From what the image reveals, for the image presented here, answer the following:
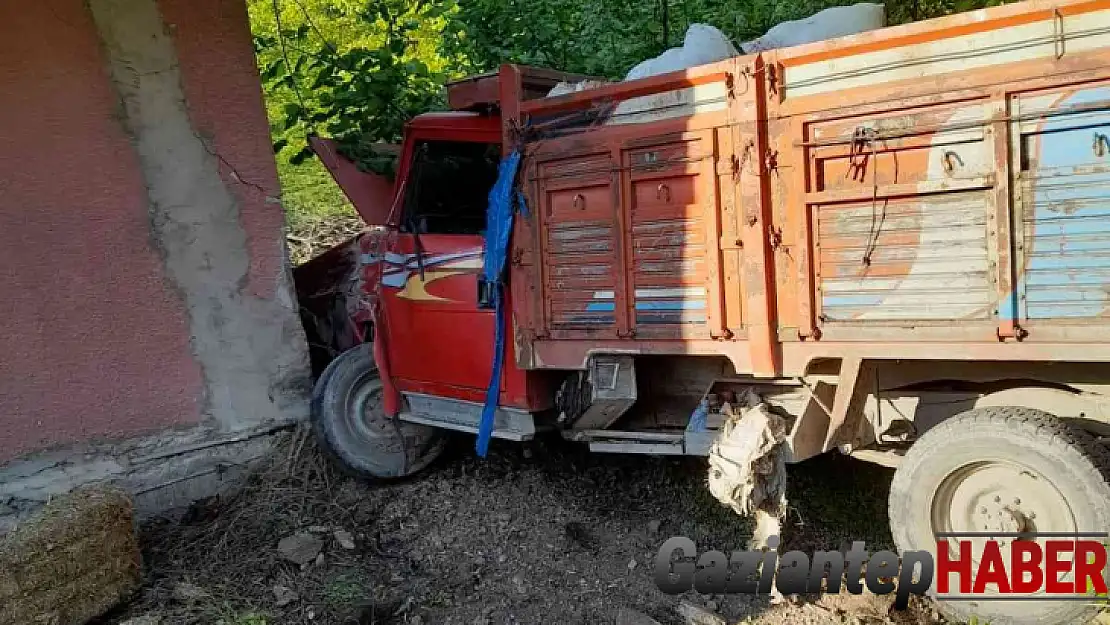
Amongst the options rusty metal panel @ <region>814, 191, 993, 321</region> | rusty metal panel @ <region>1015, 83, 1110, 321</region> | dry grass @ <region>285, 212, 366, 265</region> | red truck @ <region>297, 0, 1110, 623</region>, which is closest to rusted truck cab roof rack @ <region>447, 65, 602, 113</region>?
red truck @ <region>297, 0, 1110, 623</region>

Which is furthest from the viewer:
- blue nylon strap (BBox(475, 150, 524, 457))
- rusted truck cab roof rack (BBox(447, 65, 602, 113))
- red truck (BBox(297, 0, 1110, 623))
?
rusted truck cab roof rack (BBox(447, 65, 602, 113))

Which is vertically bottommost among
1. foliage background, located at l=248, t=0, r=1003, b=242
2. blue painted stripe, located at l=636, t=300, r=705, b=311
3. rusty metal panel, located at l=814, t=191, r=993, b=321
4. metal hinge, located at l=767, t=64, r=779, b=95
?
blue painted stripe, located at l=636, t=300, r=705, b=311

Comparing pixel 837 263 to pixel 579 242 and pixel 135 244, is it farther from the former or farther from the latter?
pixel 135 244

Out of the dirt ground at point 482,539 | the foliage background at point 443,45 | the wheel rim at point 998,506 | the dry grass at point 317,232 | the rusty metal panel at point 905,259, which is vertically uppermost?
the foliage background at point 443,45

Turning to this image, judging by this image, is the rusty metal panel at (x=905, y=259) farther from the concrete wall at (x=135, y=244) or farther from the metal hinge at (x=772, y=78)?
the concrete wall at (x=135, y=244)

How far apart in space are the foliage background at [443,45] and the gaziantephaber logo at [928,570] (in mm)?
3348

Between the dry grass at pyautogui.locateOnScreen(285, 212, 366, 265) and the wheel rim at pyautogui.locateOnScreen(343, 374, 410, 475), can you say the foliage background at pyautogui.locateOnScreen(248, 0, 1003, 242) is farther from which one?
the wheel rim at pyautogui.locateOnScreen(343, 374, 410, 475)

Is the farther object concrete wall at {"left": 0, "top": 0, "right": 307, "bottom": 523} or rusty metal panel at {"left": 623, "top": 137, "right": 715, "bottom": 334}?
concrete wall at {"left": 0, "top": 0, "right": 307, "bottom": 523}

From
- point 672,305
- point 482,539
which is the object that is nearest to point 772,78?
point 672,305

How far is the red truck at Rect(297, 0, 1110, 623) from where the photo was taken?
302 centimetres

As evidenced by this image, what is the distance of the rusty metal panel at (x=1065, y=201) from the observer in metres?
2.90

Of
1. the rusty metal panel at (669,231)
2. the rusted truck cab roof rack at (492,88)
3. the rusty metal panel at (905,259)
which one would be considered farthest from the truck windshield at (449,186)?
the rusty metal panel at (905,259)

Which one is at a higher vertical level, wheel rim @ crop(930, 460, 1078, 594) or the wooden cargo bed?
the wooden cargo bed

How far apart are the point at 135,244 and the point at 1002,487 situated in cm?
453
